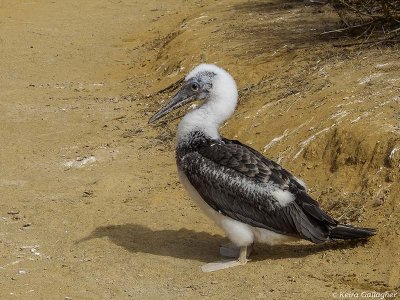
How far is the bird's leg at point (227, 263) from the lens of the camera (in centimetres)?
693

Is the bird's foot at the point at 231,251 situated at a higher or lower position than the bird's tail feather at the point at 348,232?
lower

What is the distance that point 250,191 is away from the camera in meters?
6.96

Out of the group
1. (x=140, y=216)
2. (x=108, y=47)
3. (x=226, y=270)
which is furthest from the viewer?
(x=108, y=47)

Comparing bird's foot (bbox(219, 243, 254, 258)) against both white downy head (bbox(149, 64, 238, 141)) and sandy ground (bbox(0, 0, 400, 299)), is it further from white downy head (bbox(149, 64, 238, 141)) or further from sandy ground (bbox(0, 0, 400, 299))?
white downy head (bbox(149, 64, 238, 141))

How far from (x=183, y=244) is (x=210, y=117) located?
130cm

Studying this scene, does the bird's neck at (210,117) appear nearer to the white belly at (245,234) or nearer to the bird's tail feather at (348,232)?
the white belly at (245,234)

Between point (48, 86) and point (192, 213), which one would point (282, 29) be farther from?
point (192, 213)

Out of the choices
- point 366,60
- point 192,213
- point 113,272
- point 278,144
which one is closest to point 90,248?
point 113,272

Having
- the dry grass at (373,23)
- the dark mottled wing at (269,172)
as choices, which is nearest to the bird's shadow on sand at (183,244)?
the dark mottled wing at (269,172)

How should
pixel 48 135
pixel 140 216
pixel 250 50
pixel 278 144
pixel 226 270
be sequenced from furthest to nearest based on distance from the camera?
pixel 250 50
pixel 48 135
pixel 278 144
pixel 140 216
pixel 226 270

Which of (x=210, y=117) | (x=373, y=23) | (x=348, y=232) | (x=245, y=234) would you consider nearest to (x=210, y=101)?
(x=210, y=117)

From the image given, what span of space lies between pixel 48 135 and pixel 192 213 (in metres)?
3.40

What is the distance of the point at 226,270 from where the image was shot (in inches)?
274

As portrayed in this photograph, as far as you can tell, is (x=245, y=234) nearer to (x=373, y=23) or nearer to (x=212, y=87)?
(x=212, y=87)
